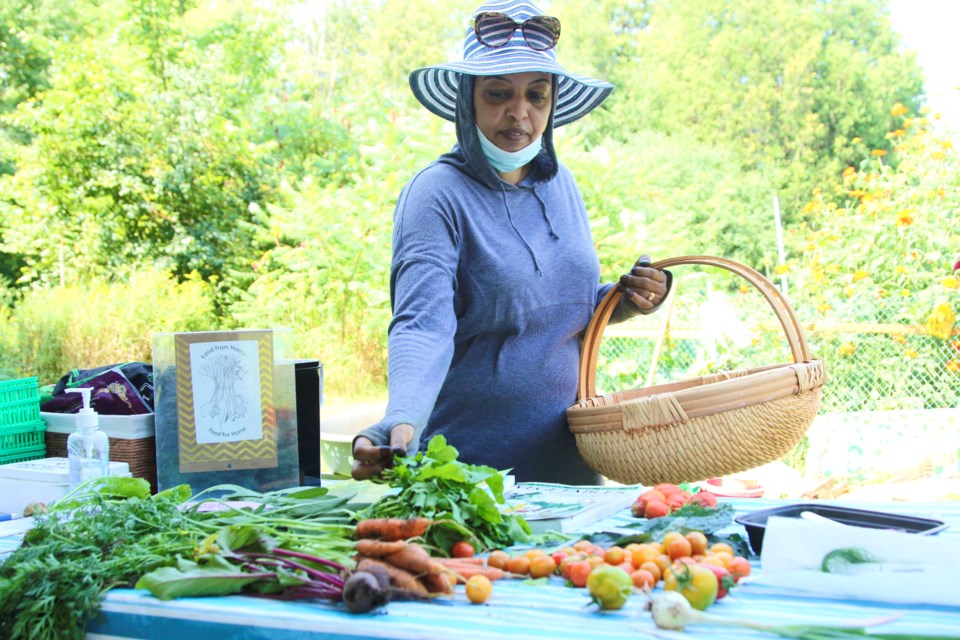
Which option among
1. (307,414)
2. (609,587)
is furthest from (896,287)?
(609,587)

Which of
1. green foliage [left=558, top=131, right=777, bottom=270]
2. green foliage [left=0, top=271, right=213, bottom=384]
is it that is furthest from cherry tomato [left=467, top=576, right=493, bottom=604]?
green foliage [left=0, top=271, right=213, bottom=384]

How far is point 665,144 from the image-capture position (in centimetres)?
1391

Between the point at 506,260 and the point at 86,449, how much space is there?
3.12ft

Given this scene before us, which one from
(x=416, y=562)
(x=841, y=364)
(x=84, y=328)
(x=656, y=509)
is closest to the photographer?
(x=416, y=562)

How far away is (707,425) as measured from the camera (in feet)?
5.79

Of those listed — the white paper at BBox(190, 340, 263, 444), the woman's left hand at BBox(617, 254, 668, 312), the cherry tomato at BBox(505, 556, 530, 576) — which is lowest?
the cherry tomato at BBox(505, 556, 530, 576)

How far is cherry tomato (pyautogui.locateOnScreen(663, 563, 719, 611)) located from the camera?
1032mm

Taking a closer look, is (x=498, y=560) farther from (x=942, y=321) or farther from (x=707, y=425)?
(x=942, y=321)

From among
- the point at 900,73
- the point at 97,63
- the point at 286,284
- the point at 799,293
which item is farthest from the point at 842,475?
the point at 900,73

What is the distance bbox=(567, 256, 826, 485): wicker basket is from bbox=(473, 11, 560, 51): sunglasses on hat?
2.07ft

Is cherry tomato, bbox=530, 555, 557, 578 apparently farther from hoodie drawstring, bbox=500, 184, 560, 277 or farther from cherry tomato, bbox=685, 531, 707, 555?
hoodie drawstring, bbox=500, 184, 560, 277

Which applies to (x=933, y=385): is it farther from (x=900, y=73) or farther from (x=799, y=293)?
(x=900, y=73)

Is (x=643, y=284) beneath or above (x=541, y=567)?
above

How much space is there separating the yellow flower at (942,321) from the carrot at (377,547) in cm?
444
